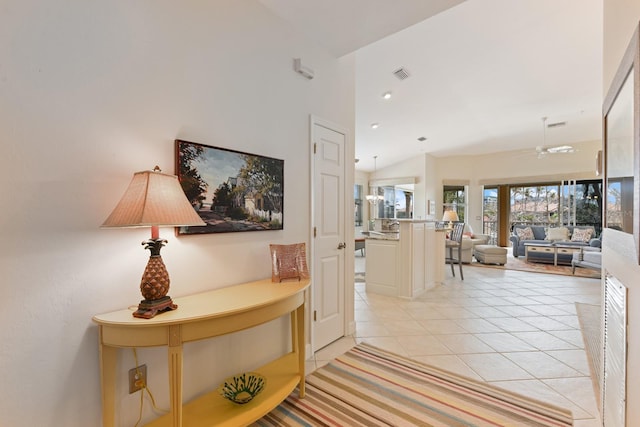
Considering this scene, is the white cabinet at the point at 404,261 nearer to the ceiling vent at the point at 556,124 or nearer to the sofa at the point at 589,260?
the sofa at the point at 589,260

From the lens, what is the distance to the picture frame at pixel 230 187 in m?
1.64

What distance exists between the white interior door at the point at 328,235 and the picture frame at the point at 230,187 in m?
0.48

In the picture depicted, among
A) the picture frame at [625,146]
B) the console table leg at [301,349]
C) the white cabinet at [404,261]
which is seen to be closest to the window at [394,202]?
the white cabinet at [404,261]

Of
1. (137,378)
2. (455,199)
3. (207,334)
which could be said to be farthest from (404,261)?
(455,199)

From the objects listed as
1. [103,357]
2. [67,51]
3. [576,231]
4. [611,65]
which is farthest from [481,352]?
[576,231]

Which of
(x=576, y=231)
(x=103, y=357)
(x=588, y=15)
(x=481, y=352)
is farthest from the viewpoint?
(x=576, y=231)

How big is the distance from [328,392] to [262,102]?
2142mm

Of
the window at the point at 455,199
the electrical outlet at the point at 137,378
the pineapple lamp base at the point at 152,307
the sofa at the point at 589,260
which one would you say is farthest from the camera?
the window at the point at 455,199

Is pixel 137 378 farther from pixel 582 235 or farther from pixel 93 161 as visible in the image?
pixel 582 235

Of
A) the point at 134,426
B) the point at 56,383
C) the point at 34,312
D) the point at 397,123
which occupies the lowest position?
the point at 134,426

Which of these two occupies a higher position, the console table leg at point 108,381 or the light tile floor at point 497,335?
the console table leg at point 108,381

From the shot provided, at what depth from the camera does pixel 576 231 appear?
7.21 metres

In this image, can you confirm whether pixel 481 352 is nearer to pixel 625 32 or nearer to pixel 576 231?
pixel 625 32

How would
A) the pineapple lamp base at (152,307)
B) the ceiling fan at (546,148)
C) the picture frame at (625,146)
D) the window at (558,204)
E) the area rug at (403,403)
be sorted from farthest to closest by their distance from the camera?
the window at (558,204), the ceiling fan at (546,148), the area rug at (403,403), the pineapple lamp base at (152,307), the picture frame at (625,146)
